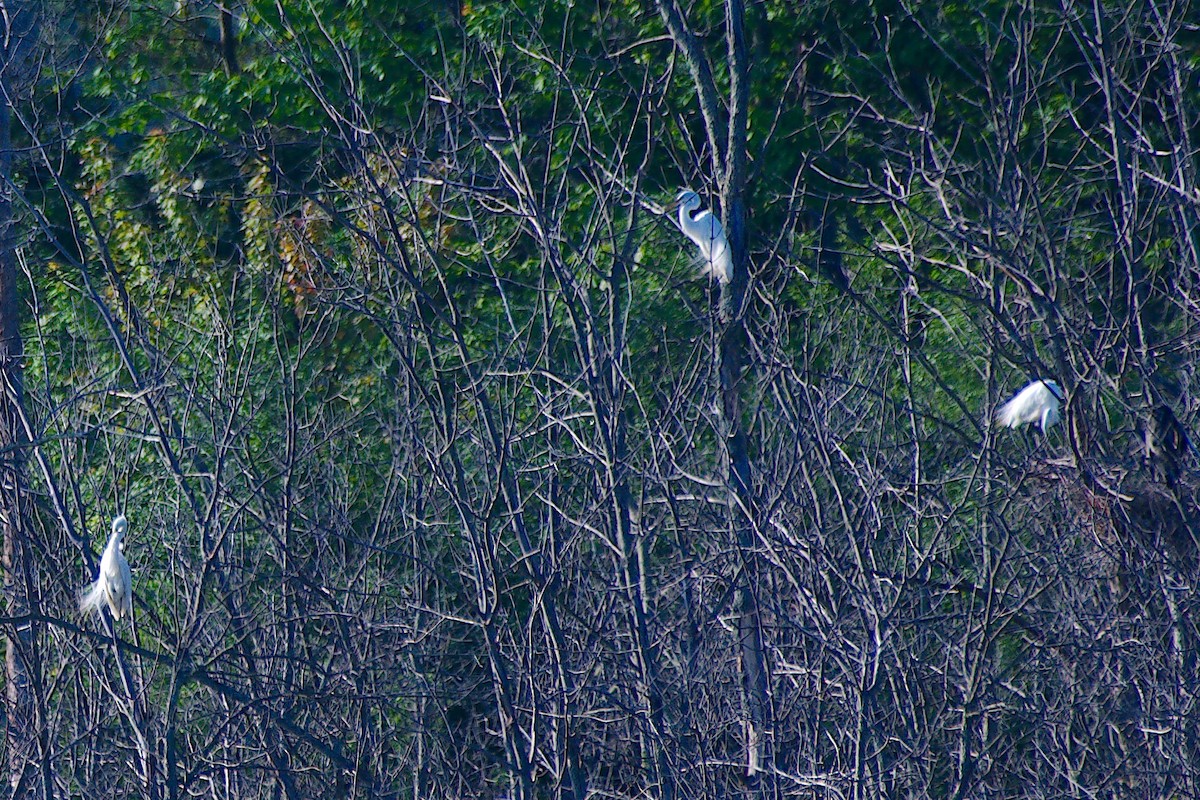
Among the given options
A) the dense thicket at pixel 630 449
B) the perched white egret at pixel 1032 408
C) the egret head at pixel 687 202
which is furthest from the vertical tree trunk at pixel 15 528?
the perched white egret at pixel 1032 408

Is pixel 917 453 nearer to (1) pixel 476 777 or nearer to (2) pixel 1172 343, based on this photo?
(2) pixel 1172 343

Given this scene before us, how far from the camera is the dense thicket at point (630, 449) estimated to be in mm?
4582

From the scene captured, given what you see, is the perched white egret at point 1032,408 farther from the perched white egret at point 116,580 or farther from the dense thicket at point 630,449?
the perched white egret at point 116,580

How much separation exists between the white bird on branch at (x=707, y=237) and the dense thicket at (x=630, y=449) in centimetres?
12

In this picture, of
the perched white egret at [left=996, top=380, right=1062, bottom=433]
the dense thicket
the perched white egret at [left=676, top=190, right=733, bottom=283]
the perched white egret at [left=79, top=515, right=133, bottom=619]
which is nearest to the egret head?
the perched white egret at [left=676, top=190, right=733, bottom=283]

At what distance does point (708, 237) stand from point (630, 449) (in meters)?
1.65

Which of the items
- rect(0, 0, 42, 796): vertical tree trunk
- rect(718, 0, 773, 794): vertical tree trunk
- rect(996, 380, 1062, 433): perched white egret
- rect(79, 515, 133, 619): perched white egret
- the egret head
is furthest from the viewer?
the egret head

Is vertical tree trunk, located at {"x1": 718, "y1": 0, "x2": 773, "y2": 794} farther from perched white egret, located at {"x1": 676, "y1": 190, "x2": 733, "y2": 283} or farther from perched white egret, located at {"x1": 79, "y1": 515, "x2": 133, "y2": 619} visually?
perched white egret, located at {"x1": 79, "y1": 515, "x2": 133, "y2": 619}

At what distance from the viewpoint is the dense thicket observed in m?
4.58

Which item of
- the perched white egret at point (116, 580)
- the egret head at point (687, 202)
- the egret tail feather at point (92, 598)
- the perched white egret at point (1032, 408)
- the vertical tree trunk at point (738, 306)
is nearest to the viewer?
the egret tail feather at point (92, 598)

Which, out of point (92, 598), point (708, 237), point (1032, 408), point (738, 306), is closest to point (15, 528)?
point (92, 598)

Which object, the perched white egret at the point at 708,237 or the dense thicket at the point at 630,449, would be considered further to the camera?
the perched white egret at the point at 708,237

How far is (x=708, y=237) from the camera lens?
6566 mm

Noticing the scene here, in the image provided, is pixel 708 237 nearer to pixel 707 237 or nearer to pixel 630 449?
pixel 707 237
